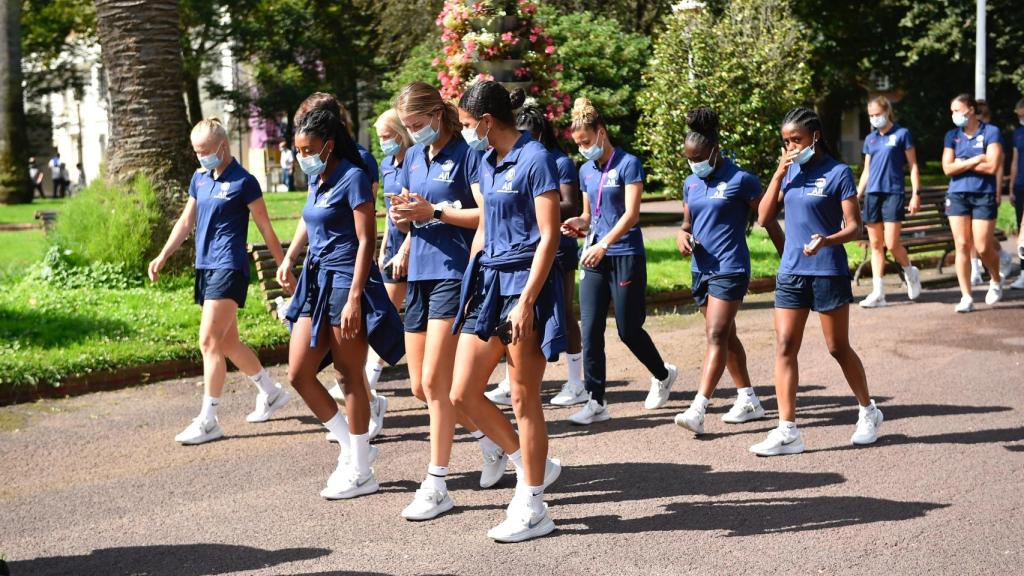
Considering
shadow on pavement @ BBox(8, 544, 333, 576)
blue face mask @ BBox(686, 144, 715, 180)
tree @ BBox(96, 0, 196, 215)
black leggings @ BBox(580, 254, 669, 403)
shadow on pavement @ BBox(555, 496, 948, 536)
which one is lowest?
shadow on pavement @ BBox(8, 544, 333, 576)

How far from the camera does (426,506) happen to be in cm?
559

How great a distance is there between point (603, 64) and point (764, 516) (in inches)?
747

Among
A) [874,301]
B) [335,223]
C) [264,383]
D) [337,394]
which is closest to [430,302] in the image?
[335,223]

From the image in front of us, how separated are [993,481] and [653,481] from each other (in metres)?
1.67

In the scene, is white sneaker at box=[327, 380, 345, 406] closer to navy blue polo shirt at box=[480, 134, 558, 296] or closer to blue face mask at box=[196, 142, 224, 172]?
blue face mask at box=[196, 142, 224, 172]

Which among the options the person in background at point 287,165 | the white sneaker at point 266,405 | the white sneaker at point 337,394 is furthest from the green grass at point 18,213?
the white sneaker at point 266,405

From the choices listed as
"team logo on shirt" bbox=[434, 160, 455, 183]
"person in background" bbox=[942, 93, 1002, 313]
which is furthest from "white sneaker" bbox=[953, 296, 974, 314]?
"team logo on shirt" bbox=[434, 160, 455, 183]

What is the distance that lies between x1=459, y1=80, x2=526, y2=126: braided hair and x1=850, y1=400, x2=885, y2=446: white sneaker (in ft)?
9.70

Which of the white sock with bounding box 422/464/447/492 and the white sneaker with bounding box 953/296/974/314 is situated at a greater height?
the white sneaker with bounding box 953/296/974/314

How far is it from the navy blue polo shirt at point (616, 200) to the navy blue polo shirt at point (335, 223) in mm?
1996

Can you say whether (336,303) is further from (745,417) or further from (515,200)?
(745,417)

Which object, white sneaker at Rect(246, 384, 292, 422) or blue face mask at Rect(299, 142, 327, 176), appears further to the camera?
white sneaker at Rect(246, 384, 292, 422)

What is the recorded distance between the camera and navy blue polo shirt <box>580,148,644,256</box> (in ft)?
24.9

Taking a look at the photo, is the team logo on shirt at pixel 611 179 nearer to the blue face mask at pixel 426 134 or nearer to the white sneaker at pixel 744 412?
the white sneaker at pixel 744 412
